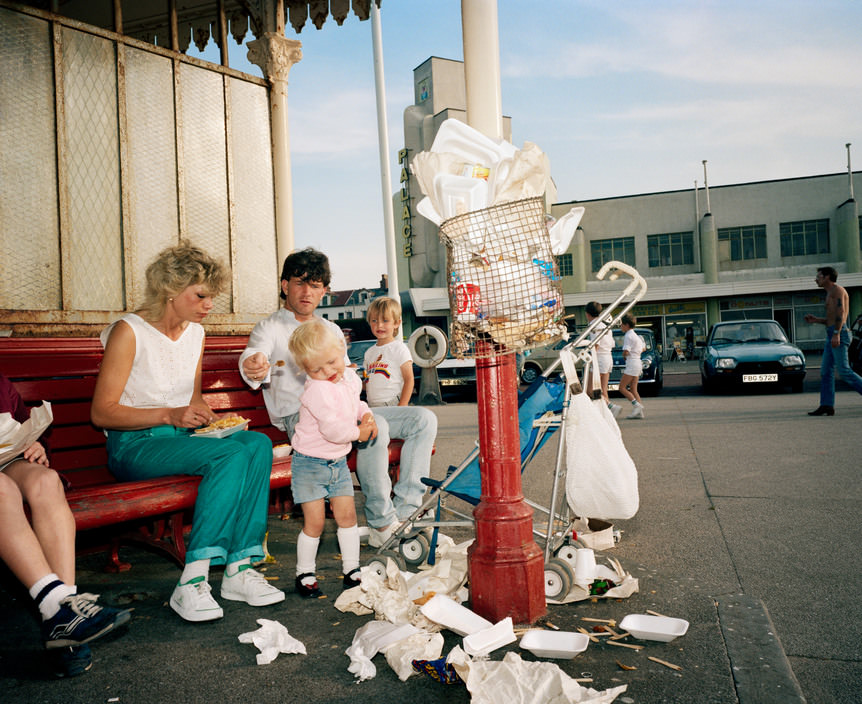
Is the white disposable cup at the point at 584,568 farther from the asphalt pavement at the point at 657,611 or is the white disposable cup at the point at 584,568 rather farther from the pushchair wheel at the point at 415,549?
the pushchair wheel at the point at 415,549

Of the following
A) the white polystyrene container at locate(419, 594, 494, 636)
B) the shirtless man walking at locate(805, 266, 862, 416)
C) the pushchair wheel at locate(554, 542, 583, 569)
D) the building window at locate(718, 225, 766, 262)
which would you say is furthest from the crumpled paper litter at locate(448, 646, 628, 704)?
the building window at locate(718, 225, 766, 262)

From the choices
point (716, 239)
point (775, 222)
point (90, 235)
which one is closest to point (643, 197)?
point (716, 239)

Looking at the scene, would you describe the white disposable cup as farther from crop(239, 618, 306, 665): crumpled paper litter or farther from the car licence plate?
the car licence plate

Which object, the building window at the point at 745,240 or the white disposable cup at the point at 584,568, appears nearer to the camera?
the white disposable cup at the point at 584,568

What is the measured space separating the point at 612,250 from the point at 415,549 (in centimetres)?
3415

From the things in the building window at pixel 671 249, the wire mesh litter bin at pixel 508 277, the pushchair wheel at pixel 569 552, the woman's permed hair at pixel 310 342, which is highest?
the building window at pixel 671 249

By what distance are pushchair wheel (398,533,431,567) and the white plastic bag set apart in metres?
0.94

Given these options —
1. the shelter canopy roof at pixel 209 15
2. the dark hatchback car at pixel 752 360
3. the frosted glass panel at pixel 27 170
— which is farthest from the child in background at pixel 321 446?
the dark hatchback car at pixel 752 360

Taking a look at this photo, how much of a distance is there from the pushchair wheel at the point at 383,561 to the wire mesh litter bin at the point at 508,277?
1.45 m

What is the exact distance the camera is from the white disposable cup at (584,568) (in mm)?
3387

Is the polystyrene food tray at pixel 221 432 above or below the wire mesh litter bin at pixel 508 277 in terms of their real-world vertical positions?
below

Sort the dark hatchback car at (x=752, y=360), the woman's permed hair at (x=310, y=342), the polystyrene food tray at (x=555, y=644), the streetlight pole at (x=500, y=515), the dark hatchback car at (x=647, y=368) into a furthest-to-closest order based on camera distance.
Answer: the dark hatchback car at (x=647, y=368) → the dark hatchback car at (x=752, y=360) → the woman's permed hair at (x=310, y=342) → the streetlight pole at (x=500, y=515) → the polystyrene food tray at (x=555, y=644)

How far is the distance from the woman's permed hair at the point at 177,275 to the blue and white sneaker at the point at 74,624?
155 cm

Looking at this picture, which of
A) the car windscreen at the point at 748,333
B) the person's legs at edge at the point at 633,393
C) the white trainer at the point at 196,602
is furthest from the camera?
the car windscreen at the point at 748,333
